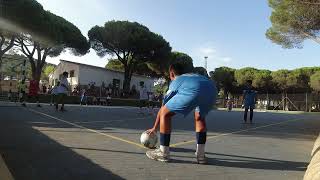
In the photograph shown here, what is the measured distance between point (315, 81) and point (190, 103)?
2332 inches

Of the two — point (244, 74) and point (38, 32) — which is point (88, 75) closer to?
point (38, 32)

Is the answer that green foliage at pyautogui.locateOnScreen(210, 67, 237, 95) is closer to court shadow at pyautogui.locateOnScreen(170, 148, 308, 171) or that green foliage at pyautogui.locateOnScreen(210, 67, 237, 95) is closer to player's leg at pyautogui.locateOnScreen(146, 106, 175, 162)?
court shadow at pyautogui.locateOnScreen(170, 148, 308, 171)

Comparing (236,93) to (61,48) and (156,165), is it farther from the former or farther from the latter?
(156,165)

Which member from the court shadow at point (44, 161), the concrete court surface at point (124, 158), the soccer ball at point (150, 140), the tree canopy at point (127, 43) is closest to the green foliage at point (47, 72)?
the tree canopy at point (127, 43)

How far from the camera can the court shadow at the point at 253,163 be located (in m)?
7.18

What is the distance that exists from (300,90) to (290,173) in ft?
211

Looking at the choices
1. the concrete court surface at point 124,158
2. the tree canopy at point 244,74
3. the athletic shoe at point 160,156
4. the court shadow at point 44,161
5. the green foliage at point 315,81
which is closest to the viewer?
the court shadow at point 44,161

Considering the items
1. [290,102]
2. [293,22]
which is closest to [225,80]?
[290,102]

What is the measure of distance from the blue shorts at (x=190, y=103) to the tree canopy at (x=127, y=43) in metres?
53.6

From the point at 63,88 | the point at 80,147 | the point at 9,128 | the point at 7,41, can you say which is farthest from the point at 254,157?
the point at 7,41

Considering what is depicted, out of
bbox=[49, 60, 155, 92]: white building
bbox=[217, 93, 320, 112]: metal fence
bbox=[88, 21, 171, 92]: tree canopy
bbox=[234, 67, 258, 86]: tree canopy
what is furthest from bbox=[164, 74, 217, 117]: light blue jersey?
bbox=[234, 67, 258, 86]: tree canopy

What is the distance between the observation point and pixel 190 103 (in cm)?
713

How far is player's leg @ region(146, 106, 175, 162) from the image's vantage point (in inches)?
281

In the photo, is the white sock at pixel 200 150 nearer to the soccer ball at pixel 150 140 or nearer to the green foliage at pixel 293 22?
the soccer ball at pixel 150 140
